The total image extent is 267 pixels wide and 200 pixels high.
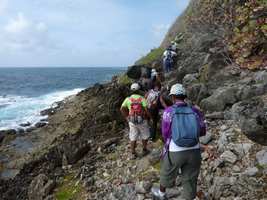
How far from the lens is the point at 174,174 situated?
673cm

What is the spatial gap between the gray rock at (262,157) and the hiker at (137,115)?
3.33m

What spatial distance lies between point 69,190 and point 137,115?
2879 mm

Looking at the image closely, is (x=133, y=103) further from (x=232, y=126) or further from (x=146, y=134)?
(x=232, y=126)

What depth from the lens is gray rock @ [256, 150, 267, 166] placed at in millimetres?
7955

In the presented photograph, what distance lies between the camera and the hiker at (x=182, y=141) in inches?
251

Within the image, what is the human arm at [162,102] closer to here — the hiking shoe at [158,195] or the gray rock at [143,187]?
the gray rock at [143,187]

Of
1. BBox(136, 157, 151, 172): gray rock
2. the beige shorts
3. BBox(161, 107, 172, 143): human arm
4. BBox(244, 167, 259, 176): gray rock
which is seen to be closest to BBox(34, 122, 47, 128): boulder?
the beige shorts

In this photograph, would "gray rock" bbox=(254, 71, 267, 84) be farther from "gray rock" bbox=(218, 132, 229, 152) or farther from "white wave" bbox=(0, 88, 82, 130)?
"white wave" bbox=(0, 88, 82, 130)

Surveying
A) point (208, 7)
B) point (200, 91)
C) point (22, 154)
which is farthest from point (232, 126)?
point (22, 154)

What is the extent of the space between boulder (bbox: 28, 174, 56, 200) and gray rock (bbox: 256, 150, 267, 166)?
597cm

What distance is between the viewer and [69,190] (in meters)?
10.4

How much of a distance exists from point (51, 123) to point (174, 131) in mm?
21716

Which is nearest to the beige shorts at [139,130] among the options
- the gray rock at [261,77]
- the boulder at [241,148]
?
the boulder at [241,148]

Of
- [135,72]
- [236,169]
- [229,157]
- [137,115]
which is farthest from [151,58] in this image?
[236,169]
